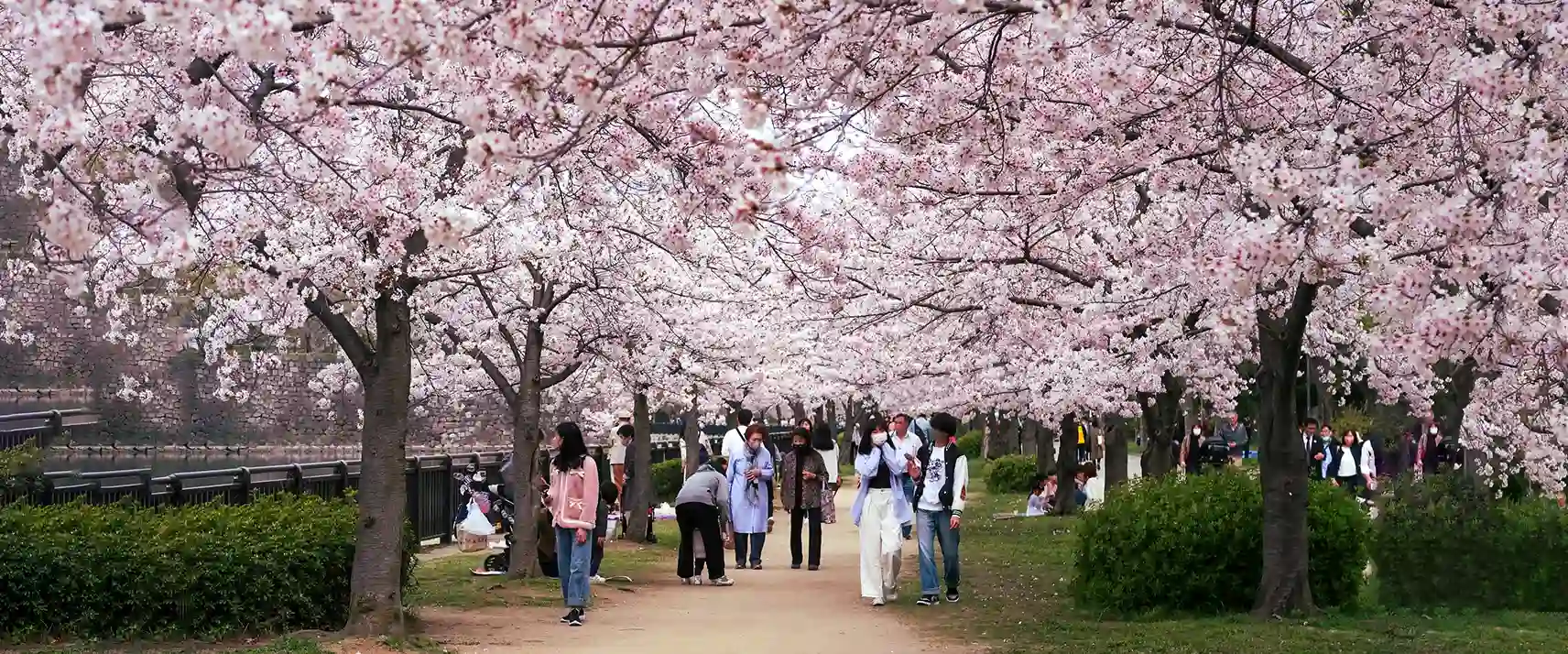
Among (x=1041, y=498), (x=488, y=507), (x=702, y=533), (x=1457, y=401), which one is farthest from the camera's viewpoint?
(x=1041, y=498)

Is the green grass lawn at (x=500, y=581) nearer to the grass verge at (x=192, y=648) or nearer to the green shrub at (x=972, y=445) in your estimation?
the grass verge at (x=192, y=648)

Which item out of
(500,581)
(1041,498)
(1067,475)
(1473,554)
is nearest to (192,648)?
(500,581)

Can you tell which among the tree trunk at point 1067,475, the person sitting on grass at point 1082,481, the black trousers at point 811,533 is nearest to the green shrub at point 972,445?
the person sitting on grass at point 1082,481

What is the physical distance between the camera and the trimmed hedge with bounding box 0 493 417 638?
396 inches

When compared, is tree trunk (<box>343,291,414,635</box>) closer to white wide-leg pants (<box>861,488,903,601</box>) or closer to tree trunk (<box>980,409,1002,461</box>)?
white wide-leg pants (<box>861,488,903,601</box>)

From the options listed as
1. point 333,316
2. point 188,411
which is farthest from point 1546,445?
point 188,411

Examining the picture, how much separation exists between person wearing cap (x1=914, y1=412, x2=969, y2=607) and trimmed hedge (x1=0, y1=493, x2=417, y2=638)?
5.43 metres

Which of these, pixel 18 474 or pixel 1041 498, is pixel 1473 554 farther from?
pixel 1041 498

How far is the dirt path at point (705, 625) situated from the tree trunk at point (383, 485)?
0.58 meters

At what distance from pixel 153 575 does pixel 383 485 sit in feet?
4.97

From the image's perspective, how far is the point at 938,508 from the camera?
1434 centimetres

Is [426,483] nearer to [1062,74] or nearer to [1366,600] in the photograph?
[1366,600]

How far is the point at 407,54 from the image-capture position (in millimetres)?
5145

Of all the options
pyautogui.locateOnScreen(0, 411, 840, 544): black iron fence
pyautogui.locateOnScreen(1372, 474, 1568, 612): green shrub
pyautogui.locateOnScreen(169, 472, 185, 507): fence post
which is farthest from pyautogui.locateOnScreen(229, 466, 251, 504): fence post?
pyautogui.locateOnScreen(1372, 474, 1568, 612): green shrub
